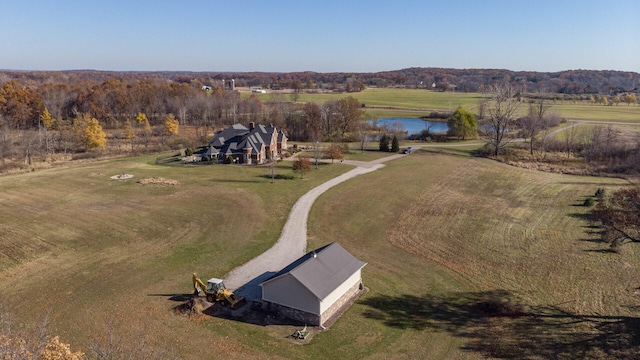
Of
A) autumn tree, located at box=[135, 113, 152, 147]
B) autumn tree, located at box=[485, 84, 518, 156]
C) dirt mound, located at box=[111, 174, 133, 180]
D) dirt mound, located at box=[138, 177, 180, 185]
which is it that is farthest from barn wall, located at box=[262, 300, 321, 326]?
autumn tree, located at box=[135, 113, 152, 147]

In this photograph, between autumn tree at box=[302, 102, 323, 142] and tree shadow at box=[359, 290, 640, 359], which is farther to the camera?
autumn tree at box=[302, 102, 323, 142]

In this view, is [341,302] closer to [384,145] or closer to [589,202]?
[589,202]

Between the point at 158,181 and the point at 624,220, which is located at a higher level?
the point at 624,220

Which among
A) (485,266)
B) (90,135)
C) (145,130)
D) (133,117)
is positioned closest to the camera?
(485,266)

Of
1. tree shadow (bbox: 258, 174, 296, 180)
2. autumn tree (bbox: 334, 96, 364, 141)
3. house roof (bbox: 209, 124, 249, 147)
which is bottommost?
tree shadow (bbox: 258, 174, 296, 180)

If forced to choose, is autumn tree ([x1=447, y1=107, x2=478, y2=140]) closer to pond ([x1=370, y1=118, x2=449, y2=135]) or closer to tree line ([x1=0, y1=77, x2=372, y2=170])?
pond ([x1=370, y1=118, x2=449, y2=135])

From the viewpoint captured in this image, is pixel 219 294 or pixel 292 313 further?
pixel 219 294

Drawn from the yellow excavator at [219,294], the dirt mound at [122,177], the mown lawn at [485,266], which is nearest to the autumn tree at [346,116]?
the mown lawn at [485,266]

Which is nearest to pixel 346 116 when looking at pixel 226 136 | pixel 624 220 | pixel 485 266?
pixel 226 136
